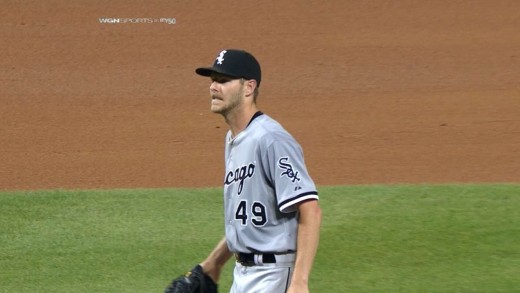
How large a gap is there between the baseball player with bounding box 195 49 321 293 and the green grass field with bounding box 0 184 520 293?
2454mm

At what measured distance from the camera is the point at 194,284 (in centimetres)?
448

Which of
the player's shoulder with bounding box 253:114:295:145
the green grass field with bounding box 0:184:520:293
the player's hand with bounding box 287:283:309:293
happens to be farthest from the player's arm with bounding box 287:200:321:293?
the green grass field with bounding box 0:184:520:293

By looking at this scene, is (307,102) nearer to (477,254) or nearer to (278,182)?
(477,254)

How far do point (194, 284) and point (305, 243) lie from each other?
0.67 m

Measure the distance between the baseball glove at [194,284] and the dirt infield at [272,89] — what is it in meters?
4.93

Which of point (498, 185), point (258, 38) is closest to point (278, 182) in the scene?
point (498, 185)

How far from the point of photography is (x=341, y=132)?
11.0 m

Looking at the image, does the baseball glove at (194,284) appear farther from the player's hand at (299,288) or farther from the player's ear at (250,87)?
the player's ear at (250,87)

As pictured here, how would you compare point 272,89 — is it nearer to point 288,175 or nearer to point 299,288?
point 288,175

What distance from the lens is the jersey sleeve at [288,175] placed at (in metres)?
4.07

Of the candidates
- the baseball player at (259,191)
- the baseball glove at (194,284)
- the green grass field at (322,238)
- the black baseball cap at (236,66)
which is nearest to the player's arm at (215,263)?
the baseball glove at (194,284)

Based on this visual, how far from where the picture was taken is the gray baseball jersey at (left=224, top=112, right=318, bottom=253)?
4094 mm

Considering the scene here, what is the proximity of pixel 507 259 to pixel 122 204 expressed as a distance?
10.8ft

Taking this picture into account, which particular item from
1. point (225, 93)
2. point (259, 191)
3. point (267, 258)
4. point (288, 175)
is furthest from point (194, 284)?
point (225, 93)
